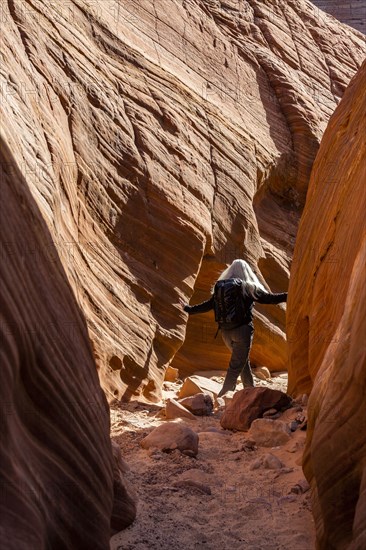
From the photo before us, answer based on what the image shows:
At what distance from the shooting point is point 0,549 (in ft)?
7.86

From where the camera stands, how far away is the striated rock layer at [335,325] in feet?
10.8

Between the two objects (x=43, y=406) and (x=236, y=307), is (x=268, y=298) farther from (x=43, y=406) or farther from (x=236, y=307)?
(x=43, y=406)

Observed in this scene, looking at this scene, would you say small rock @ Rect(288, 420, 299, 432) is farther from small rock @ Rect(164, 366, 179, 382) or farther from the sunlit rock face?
the sunlit rock face

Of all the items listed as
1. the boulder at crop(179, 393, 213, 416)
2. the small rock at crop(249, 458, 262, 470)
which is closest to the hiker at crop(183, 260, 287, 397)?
the boulder at crop(179, 393, 213, 416)

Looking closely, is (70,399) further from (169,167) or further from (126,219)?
(169,167)

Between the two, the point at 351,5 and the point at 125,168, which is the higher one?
the point at 351,5

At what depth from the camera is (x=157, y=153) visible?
905 centimetres

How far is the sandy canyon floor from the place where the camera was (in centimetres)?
376

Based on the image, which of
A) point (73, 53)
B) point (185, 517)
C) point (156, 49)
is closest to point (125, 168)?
point (73, 53)

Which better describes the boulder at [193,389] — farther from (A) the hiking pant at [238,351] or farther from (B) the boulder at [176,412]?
(B) the boulder at [176,412]

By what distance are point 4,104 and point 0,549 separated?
3.82m

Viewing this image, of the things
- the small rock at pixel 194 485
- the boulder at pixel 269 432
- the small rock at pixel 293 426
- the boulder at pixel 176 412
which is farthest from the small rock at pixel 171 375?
the small rock at pixel 194 485

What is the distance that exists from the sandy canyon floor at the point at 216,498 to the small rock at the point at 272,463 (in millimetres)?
38

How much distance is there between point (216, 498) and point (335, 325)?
1.59 meters
